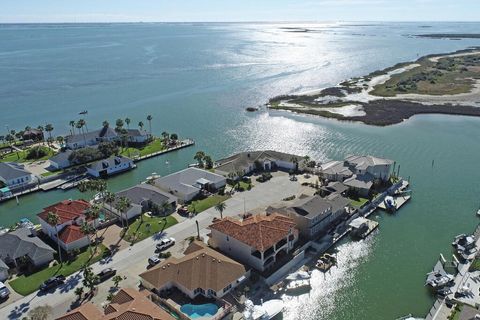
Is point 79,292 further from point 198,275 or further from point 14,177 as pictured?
point 14,177

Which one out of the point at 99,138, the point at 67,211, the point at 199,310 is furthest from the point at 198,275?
the point at 99,138

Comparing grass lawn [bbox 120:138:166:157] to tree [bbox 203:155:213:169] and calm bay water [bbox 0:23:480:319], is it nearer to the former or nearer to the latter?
calm bay water [bbox 0:23:480:319]

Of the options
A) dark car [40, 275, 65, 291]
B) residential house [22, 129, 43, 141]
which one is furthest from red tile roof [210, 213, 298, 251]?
residential house [22, 129, 43, 141]

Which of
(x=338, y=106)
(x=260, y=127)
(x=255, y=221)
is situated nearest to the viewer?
(x=255, y=221)

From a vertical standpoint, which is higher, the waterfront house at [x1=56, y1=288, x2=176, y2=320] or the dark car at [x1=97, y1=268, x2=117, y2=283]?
the waterfront house at [x1=56, y1=288, x2=176, y2=320]

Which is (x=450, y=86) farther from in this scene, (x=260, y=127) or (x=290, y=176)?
(x=290, y=176)

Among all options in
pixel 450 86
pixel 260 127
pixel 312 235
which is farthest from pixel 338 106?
pixel 312 235
